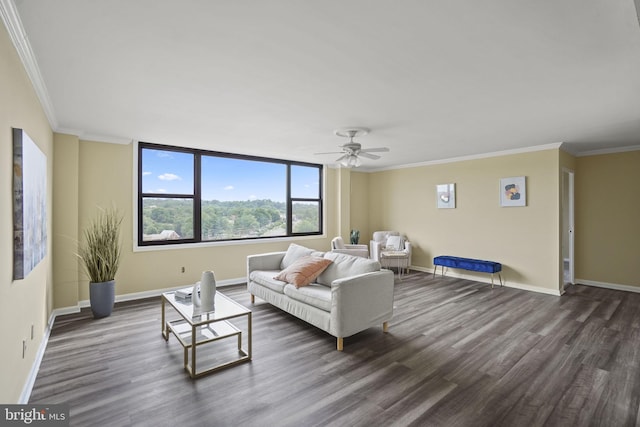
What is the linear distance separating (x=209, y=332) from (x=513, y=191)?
546cm

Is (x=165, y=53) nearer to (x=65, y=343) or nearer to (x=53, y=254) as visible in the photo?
(x=65, y=343)

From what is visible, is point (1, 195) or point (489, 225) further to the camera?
point (489, 225)

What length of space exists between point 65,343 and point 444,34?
4.45 meters

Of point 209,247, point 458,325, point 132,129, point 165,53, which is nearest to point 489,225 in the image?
point 458,325

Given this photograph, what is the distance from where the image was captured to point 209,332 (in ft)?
9.89

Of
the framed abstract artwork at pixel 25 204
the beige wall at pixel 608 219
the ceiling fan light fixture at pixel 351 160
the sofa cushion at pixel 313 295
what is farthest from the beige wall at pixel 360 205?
the framed abstract artwork at pixel 25 204

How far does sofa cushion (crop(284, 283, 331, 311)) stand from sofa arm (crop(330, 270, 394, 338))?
0.16m

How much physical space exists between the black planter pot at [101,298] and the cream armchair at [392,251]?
4.70 meters

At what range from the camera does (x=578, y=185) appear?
18.3 ft

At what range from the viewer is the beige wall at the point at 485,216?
4.98 meters

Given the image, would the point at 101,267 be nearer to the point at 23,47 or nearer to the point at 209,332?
the point at 209,332

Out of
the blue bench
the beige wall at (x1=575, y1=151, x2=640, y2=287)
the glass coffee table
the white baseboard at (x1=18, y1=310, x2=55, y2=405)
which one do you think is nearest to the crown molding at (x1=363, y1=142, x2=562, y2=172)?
the beige wall at (x1=575, y1=151, x2=640, y2=287)

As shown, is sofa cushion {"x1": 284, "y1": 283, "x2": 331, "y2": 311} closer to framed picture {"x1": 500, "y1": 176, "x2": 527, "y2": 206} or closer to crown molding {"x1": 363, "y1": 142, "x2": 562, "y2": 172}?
framed picture {"x1": 500, "y1": 176, "x2": 527, "y2": 206}

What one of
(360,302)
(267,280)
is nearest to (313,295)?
(360,302)
